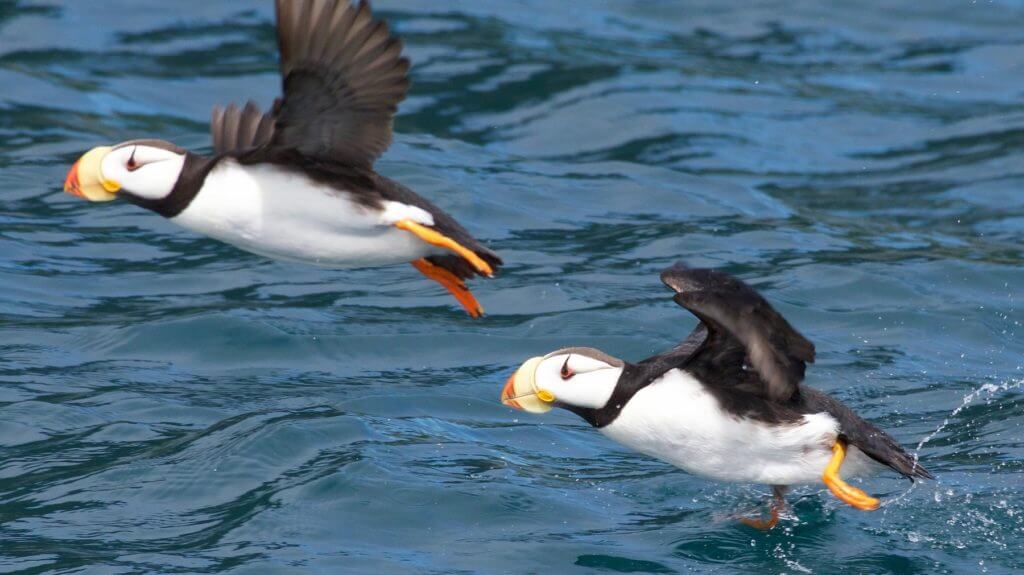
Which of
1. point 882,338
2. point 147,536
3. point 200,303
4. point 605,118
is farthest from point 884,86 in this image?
point 147,536

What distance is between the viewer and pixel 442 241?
21.3 ft

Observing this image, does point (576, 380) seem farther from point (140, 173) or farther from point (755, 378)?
point (140, 173)

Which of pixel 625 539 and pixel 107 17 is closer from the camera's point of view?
pixel 625 539

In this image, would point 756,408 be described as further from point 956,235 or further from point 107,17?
point 107,17

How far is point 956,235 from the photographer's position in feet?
37.0

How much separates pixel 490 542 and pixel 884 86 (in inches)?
324

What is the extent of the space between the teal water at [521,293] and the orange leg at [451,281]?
863 mm

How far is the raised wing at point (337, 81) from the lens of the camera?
6227 mm

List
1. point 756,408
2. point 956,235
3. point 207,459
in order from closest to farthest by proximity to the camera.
Result: point 756,408
point 207,459
point 956,235

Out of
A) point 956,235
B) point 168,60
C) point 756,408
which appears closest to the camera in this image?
point 756,408

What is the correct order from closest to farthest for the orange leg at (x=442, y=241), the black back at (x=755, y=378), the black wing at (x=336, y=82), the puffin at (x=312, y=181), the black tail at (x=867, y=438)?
the black back at (x=755, y=378) < the black wing at (x=336, y=82) < the puffin at (x=312, y=181) < the orange leg at (x=442, y=241) < the black tail at (x=867, y=438)

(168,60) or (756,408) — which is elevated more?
(168,60)

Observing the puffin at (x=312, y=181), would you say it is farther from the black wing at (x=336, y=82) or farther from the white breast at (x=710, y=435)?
the white breast at (x=710, y=435)

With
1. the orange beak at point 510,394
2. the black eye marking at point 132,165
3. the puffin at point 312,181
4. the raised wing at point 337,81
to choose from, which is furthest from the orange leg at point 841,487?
Result: the black eye marking at point 132,165
